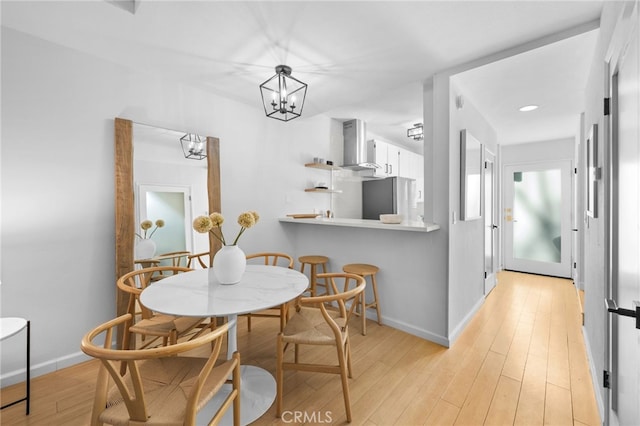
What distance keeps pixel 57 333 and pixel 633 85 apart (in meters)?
3.58

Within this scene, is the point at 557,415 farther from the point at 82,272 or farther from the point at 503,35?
the point at 82,272

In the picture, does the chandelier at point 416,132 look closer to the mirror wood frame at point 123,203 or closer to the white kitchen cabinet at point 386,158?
the white kitchen cabinet at point 386,158

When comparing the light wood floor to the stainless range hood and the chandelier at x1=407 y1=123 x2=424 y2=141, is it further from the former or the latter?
the chandelier at x1=407 y1=123 x2=424 y2=141

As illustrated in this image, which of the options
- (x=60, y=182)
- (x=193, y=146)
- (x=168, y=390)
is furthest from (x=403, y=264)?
(x=60, y=182)

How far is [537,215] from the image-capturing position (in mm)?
4762

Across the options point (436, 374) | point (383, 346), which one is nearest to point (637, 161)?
point (436, 374)

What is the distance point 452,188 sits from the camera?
98.1 inches

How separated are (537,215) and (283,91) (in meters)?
4.92

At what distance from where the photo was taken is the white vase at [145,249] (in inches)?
93.3

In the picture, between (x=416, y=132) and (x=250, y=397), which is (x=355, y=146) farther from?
(x=250, y=397)

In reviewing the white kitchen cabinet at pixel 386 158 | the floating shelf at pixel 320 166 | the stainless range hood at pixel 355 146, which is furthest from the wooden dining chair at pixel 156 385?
the white kitchen cabinet at pixel 386 158

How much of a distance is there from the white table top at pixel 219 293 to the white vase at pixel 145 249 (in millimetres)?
674

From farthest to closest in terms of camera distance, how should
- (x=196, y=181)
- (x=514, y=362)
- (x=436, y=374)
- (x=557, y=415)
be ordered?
(x=196, y=181)
(x=514, y=362)
(x=436, y=374)
(x=557, y=415)

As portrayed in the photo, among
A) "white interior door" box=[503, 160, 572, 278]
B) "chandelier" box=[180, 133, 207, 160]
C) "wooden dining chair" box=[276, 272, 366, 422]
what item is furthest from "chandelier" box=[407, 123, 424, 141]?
"wooden dining chair" box=[276, 272, 366, 422]
